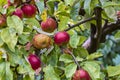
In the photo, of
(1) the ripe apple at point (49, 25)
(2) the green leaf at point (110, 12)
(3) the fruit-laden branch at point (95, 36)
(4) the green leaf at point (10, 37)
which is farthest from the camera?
(3) the fruit-laden branch at point (95, 36)

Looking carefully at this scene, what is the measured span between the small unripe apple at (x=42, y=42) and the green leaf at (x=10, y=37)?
81 millimetres

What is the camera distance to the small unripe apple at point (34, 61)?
116cm

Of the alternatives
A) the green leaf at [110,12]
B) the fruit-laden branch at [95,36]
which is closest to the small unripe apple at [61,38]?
the green leaf at [110,12]

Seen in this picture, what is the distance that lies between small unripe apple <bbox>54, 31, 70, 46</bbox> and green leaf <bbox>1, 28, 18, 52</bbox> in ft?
0.46

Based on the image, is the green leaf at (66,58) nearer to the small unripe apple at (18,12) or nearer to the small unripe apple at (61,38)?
the small unripe apple at (61,38)

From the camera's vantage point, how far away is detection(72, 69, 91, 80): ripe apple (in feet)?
3.63

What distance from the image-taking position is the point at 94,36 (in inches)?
68.0

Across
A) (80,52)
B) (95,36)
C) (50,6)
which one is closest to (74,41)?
(80,52)

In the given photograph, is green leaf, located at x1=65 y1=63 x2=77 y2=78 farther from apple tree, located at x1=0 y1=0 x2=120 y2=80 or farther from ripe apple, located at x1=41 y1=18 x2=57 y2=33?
ripe apple, located at x1=41 y1=18 x2=57 y2=33

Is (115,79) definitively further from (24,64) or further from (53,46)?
(24,64)

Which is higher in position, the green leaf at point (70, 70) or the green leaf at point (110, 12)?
the green leaf at point (110, 12)

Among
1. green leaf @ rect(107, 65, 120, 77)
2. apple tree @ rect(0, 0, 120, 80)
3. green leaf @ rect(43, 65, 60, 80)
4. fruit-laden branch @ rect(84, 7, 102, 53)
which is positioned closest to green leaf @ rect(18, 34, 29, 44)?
apple tree @ rect(0, 0, 120, 80)

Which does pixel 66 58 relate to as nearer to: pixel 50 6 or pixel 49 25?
pixel 49 25

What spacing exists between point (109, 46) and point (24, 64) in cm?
244
